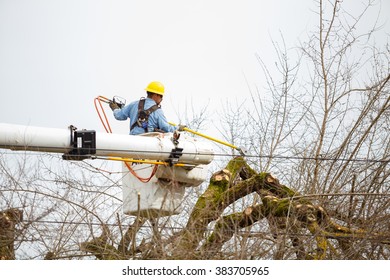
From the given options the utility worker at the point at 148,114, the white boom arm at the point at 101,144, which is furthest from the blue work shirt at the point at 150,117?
the white boom arm at the point at 101,144

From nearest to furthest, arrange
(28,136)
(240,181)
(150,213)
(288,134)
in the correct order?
(28,136) < (150,213) < (240,181) < (288,134)

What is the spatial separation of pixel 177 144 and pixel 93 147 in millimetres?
1146

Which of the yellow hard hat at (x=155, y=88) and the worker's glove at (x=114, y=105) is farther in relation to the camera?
the worker's glove at (x=114, y=105)

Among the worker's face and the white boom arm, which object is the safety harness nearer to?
the worker's face

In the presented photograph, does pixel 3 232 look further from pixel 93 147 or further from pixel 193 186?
pixel 193 186

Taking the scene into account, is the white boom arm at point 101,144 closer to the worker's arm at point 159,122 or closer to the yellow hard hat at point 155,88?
the worker's arm at point 159,122

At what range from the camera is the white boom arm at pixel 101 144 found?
→ 477 inches

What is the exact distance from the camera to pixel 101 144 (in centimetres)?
1277

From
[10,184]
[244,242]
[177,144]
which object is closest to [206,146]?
[177,144]

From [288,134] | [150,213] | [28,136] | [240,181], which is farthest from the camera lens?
[288,134]

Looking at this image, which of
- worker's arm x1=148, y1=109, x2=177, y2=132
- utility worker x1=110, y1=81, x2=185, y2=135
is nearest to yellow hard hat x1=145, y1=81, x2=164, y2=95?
utility worker x1=110, y1=81, x2=185, y2=135

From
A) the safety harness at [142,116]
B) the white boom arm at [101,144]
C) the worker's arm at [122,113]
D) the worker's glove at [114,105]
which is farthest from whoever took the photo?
the worker's glove at [114,105]

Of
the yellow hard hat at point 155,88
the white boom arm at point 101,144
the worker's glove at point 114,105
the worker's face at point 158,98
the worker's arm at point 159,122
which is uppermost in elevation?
the yellow hard hat at point 155,88

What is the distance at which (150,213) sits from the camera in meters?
13.4
